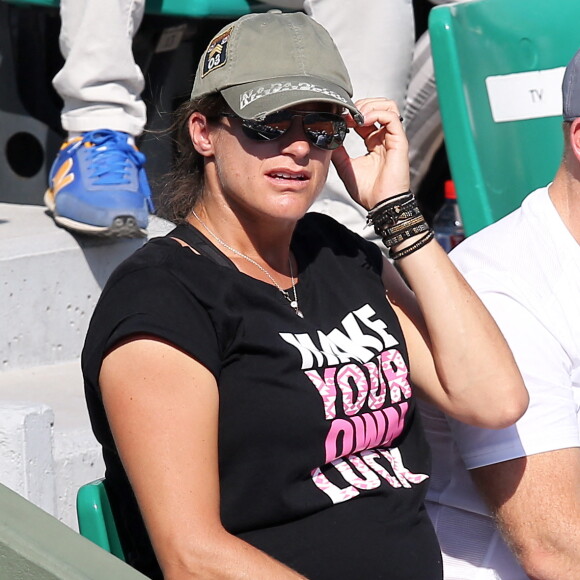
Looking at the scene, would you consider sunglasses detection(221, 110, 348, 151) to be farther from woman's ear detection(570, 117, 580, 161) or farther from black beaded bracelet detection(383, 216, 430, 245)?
woman's ear detection(570, 117, 580, 161)

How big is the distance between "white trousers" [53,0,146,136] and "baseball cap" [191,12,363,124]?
107 cm

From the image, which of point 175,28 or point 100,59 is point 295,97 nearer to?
point 100,59

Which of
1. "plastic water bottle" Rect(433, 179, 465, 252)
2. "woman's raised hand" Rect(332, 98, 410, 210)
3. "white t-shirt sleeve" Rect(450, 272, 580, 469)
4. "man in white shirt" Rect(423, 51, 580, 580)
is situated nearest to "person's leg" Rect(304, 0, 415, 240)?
"plastic water bottle" Rect(433, 179, 465, 252)

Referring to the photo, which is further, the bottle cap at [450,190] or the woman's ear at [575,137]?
the bottle cap at [450,190]

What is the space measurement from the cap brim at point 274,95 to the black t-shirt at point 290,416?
244mm

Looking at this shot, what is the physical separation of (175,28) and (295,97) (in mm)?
1878

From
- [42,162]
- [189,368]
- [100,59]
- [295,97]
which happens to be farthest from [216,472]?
[42,162]

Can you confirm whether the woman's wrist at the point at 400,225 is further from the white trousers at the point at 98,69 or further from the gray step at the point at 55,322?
the white trousers at the point at 98,69

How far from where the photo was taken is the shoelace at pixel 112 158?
2777mm

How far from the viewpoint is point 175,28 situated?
3.52 meters

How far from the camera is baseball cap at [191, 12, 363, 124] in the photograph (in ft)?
5.76

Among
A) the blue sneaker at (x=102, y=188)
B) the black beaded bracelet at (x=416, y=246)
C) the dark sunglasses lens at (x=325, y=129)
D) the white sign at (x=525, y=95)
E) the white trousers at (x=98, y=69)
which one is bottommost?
the blue sneaker at (x=102, y=188)

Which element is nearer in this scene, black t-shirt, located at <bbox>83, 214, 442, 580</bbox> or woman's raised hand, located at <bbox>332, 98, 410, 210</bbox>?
black t-shirt, located at <bbox>83, 214, 442, 580</bbox>

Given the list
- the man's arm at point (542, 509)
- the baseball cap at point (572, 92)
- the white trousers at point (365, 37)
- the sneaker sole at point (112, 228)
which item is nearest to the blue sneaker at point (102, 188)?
the sneaker sole at point (112, 228)
